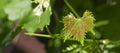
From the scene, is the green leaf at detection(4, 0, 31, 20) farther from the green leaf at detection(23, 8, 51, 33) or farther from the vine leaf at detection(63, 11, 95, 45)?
the vine leaf at detection(63, 11, 95, 45)

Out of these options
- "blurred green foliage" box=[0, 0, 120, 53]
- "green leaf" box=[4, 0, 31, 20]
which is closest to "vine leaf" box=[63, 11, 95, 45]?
"blurred green foliage" box=[0, 0, 120, 53]

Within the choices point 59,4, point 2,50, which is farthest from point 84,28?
point 2,50

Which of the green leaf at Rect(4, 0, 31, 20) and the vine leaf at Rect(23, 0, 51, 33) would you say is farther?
the green leaf at Rect(4, 0, 31, 20)

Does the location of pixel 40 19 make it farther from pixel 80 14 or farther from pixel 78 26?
pixel 80 14

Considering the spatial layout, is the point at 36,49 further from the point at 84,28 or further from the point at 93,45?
the point at 84,28

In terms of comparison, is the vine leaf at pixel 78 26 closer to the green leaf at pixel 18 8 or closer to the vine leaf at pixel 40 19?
the vine leaf at pixel 40 19

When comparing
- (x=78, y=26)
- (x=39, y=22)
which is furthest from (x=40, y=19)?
(x=78, y=26)
